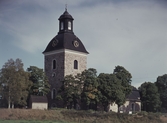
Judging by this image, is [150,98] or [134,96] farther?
[134,96]

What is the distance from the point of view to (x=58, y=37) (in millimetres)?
39750

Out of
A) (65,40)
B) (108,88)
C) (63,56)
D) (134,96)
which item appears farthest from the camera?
(134,96)

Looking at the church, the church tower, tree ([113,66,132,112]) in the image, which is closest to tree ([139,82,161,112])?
tree ([113,66,132,112])

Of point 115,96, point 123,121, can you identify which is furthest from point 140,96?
point 123,121

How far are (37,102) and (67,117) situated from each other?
6.05m

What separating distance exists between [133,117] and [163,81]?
76.4ft

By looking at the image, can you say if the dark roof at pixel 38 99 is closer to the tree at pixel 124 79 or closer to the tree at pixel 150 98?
the tree at pixel 124 79

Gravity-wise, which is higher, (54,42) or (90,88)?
(54,42)

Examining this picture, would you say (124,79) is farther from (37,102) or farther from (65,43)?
(37,102)

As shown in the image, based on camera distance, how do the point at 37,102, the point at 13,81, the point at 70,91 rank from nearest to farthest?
1. the point at 13,81
2. the point at 37,102
3. the point at 70,91

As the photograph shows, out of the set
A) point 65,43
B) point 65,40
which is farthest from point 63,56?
point 65,40

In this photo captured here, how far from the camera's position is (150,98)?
48094 mm

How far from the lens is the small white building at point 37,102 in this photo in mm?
33438

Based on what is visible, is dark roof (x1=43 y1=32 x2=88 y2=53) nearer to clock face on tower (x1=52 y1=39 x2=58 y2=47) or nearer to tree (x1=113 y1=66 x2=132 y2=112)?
clock face on tower (x1=52 y1=39 x2=58 y2=47)
